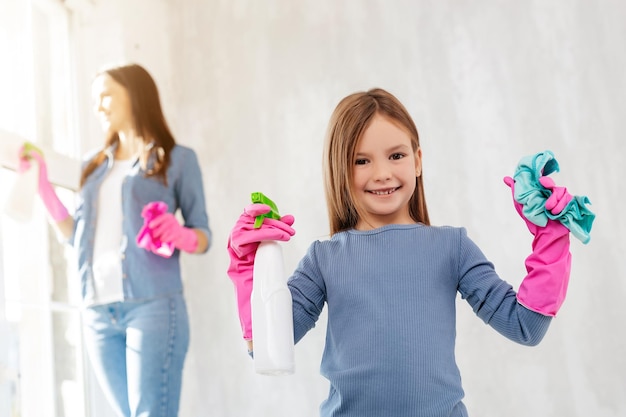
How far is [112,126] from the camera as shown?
2.15 metres

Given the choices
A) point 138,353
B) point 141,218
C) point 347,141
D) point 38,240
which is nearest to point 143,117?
point 141,218

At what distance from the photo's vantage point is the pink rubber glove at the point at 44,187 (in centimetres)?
195

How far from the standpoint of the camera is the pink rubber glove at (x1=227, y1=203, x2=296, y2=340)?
1.18m

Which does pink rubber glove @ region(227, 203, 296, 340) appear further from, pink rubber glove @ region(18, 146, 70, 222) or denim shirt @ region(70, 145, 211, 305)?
pink rubber glove @ region(18, 146, 70, 222)

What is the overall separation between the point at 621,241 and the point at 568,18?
2.46 ft

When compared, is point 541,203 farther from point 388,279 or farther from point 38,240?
point 38,240

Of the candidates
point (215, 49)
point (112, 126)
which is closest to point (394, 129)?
point (112, 126)

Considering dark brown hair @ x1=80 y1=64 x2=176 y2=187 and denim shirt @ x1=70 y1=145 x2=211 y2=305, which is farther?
dark brown hair @ x1=80 y1=64 x2=176 y2=187

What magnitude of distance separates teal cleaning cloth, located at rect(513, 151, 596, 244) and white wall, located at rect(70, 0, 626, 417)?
4.81 ft

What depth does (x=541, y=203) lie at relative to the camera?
3.69ft

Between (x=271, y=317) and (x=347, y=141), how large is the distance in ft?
1.10

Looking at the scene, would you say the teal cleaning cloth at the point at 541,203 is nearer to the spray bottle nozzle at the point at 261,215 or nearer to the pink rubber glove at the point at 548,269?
the pink rubber glove at the point at 548,269

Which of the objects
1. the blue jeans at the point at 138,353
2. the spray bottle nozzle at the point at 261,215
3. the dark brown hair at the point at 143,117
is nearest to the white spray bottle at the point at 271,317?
the spray bottle nozzle at the point at 261,215

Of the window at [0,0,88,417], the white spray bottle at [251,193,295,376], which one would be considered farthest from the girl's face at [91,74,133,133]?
the white spray bottle at [251,193,295,376]
